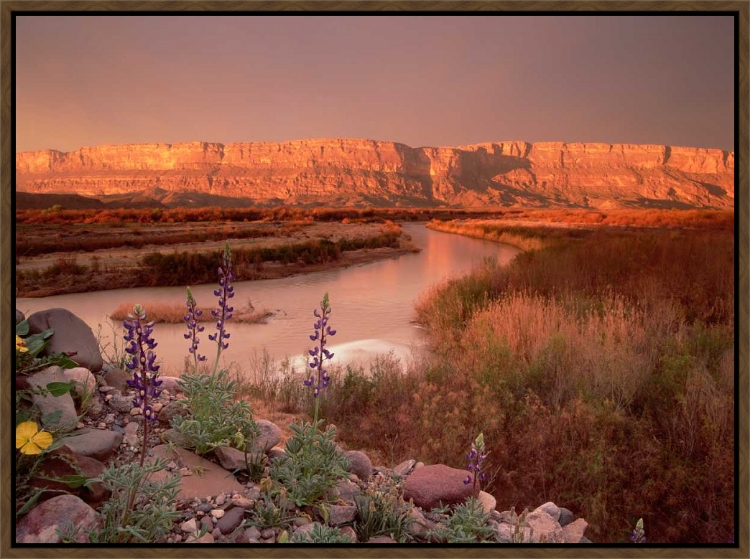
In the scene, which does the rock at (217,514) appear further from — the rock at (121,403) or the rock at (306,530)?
the rock at (121,403)

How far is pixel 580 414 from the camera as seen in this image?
180 inches

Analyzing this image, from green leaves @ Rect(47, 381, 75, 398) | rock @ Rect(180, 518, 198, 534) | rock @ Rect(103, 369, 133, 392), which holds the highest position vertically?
green leaves @ Rect(47, 381, 75, 398)

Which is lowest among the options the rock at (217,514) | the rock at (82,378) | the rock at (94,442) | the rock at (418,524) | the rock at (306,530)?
the rock at (418,524)

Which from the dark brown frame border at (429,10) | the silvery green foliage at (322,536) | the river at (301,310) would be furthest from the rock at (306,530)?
the river at (301,310)

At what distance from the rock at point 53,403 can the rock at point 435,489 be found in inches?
85.9

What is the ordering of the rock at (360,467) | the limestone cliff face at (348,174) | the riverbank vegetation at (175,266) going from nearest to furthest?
the rock at (360,467)
the limestone cliff face at (348,174)
the riverbank vegetation at (175,266)

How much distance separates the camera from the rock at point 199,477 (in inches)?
116

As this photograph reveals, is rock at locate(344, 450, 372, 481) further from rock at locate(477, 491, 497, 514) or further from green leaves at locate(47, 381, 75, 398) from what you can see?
green leaves at locate(47, 381, 75, 398)

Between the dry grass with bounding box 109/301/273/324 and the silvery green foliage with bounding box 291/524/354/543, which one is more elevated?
Answer: the dry grass with bounding box 109/301/273/324

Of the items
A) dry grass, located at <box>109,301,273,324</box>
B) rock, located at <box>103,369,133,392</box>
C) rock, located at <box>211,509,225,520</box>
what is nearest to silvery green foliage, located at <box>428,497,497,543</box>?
rock, located at <box>211,509,225,520</box>

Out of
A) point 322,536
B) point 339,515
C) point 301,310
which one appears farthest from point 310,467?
point 301,310

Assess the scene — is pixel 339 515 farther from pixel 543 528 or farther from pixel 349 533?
pixel 543 528

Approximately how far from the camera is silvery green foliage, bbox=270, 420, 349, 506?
2.86 metres

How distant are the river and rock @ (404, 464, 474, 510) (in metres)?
2.95
